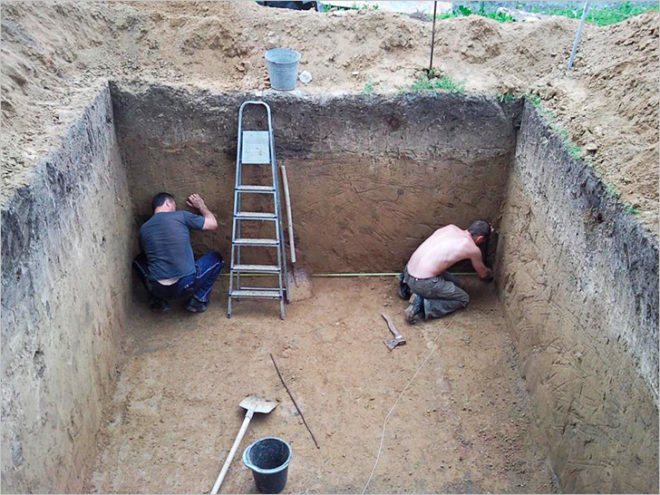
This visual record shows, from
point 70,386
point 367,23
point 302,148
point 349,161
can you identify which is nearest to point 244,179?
point 302,148

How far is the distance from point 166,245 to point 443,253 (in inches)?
107

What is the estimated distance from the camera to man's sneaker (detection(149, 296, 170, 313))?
6.30 m

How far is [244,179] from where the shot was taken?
20.7ft

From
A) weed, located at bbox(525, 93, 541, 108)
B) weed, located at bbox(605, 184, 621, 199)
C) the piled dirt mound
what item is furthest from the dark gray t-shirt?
weed, located at bbox(605, 184, 621, 199)

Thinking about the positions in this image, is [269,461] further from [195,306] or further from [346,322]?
[195,306]

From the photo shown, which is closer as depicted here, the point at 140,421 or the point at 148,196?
the point at 140,421

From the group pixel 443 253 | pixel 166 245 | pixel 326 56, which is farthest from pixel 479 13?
pixel 166 245

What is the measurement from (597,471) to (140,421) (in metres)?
3.53

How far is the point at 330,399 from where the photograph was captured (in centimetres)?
538

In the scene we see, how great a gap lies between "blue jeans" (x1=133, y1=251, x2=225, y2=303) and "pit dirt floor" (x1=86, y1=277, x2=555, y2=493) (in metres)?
0.25

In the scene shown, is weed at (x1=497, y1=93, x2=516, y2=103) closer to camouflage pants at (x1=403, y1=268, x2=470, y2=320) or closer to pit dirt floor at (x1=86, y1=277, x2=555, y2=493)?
camouflage pants at (x1=403, y1=268, x2=470, y2=320)

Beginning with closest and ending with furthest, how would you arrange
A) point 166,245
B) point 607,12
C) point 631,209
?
point 631,209
point 166,245
point 607,12

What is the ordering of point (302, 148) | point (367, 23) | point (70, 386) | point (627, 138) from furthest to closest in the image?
point (367, 23) → point (302, 148) → point (627, 138) → point (70, 386)

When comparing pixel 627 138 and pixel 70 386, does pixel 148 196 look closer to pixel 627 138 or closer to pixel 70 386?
pixel 70 386
